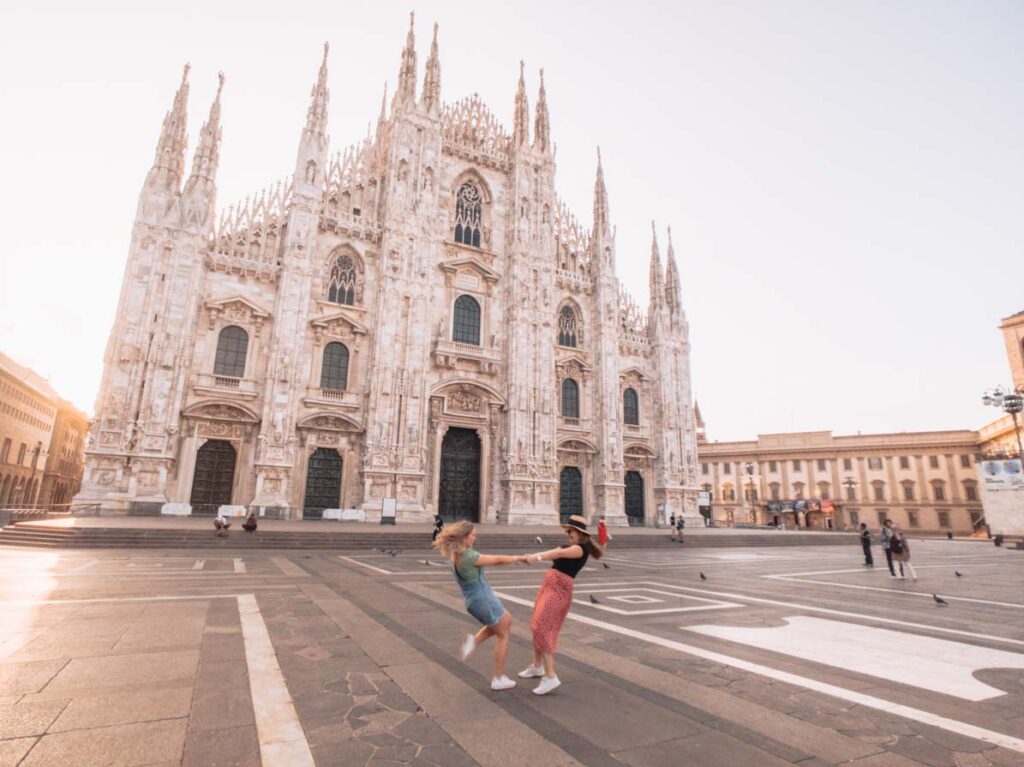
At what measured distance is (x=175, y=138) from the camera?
25.2m

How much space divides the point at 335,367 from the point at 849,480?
180ft

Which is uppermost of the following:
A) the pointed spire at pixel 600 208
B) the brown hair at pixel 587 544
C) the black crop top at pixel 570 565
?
the pointed spire at pixel 600 208

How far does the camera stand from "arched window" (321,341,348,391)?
26.3 m

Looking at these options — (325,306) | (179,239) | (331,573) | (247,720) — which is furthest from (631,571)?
(179,239)

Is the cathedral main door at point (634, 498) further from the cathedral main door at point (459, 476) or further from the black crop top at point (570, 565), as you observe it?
the black crop top at point (570, 565)

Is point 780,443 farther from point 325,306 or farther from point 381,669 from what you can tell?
point 381,669

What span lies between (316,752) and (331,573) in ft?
28.2

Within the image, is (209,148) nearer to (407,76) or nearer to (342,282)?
(342,282)

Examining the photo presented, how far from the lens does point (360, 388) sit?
26.6m

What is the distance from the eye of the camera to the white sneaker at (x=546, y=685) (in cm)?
401

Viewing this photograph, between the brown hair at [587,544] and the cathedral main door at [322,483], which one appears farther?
the cathedral main door at [322,483]

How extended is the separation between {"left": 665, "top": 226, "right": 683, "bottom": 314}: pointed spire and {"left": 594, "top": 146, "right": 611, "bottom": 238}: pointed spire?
17.9 feet

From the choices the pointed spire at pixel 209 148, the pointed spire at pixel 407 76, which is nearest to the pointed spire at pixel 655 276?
the pointed spire at pixel 407 76

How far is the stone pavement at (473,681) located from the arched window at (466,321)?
21.9 metres
